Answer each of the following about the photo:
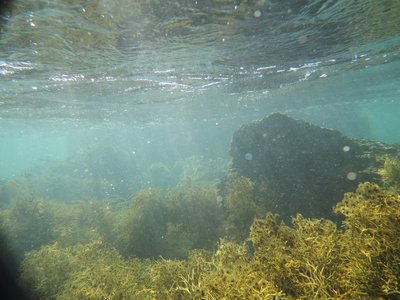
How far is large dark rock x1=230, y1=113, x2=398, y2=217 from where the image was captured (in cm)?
1408

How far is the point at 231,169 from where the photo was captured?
20.8m

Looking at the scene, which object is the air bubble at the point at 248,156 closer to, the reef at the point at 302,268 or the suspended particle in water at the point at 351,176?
the suspended particle in water at the point at 351,176

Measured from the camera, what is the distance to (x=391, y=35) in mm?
14656

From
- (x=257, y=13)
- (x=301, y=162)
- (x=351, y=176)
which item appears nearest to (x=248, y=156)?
(x=301, y=162)

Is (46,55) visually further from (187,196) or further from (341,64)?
(341,64)

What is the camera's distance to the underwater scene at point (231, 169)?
5.07m

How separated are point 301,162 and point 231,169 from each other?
5.57 m

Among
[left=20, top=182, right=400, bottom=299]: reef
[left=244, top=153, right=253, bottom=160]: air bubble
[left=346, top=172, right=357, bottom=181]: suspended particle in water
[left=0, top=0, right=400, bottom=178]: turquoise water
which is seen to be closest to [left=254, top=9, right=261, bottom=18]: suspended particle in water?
[left=0, top=0, right=400, bottom=178]: turquoise water

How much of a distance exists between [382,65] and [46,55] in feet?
81.3

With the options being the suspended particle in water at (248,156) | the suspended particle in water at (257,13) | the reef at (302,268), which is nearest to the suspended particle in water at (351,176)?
the suspended particle in water at (248,156)

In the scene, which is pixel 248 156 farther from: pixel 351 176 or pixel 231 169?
pixel 351 176

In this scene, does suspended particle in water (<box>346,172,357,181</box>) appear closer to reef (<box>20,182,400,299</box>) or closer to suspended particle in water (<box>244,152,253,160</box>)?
suspended particle in water (<box>244,152,253,160</box>)

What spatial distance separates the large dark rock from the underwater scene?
87 millimetres

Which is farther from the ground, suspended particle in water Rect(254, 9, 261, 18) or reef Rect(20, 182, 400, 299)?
suspended particle in water Rect(254, 9, 261, 18)
